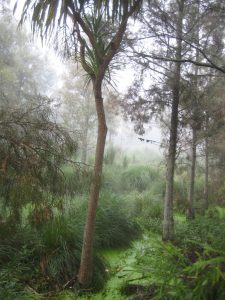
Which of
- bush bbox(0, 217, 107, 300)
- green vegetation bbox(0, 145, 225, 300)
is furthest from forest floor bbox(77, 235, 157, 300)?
bush bbox(0, 217, 107, 300)

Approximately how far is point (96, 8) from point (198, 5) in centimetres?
275

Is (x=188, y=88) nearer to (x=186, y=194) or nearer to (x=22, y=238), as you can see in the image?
(x=22, y=238)

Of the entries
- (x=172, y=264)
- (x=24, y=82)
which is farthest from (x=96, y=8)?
(x=24, y=82)

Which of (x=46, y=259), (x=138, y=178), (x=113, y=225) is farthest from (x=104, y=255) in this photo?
(x=138, y=178)

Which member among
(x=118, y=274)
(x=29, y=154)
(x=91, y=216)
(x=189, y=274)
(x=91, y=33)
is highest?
(x=91, y=33)

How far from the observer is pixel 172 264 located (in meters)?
2.58

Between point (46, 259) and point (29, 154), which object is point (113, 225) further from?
point (29, 154)

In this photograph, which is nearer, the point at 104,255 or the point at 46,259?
the point at 46,259

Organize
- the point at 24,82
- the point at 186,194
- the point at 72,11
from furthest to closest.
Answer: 1. the point at 24,82
2. the point at 186,194
3. the point at 72,11

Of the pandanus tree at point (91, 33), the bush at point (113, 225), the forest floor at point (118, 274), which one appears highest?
the pandanus tree at point (91, 33)

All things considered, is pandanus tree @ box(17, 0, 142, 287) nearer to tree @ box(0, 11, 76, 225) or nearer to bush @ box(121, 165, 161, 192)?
tree @ box(0, 11, 76, 225)

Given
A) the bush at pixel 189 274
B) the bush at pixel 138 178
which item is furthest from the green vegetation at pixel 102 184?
the bush at pixel 138 178

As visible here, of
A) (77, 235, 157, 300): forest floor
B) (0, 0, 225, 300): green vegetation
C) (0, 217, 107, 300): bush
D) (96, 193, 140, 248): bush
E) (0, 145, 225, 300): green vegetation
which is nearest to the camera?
(0, 145, 225, 300): green vegetation

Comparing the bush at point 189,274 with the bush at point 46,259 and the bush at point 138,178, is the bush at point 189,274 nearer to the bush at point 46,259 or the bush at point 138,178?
the bush at point 46,259
